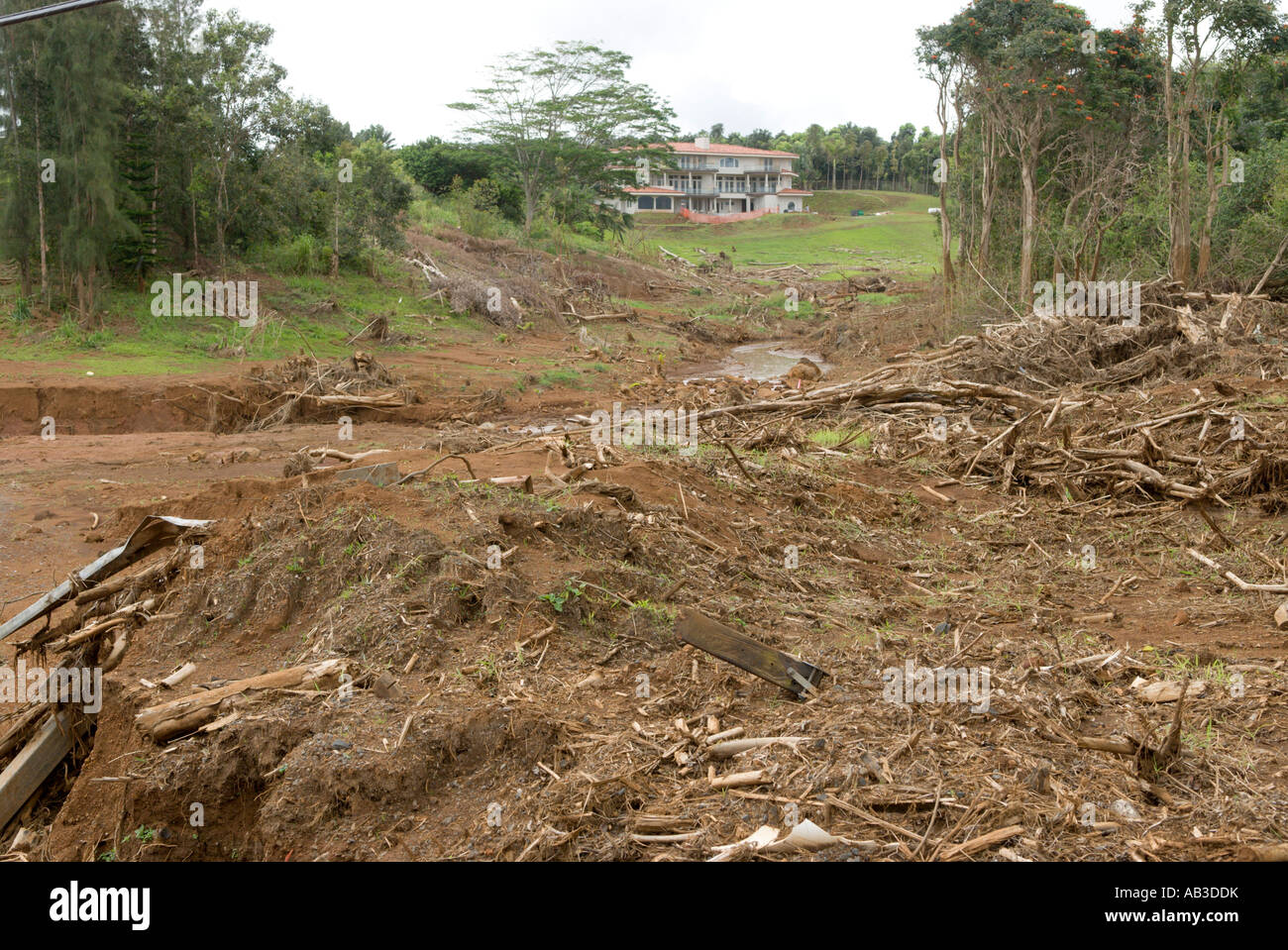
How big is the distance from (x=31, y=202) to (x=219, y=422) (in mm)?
6062

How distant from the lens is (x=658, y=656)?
5.08 metres

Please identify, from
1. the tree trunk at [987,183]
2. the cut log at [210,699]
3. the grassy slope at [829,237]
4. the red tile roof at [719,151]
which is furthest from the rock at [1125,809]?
the red tile roof at [719,151]

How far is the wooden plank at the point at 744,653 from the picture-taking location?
4418 millimetres

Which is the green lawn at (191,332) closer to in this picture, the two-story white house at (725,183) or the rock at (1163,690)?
the rock at (1163,690)

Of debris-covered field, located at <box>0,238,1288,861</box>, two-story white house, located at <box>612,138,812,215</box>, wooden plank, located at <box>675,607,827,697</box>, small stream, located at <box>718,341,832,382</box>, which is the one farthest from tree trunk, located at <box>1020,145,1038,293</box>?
two-story white house, located at <box>612,138,812,215</box>

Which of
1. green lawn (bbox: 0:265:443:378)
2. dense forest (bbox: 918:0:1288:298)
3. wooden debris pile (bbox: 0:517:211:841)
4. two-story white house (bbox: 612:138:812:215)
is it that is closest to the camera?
wooden debris pile (bbox: 0:517:211:841)

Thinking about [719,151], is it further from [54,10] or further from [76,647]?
[76,647]

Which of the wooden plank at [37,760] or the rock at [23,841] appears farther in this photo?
the wooden plank at [37,760]

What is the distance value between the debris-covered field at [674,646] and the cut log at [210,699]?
0.02m

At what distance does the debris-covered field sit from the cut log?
17mm

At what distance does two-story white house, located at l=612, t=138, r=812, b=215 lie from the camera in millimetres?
68688

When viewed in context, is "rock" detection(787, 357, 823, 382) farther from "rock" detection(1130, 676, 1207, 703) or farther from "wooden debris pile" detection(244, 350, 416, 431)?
"rock" detection(1130, 676, 1207, 703)
